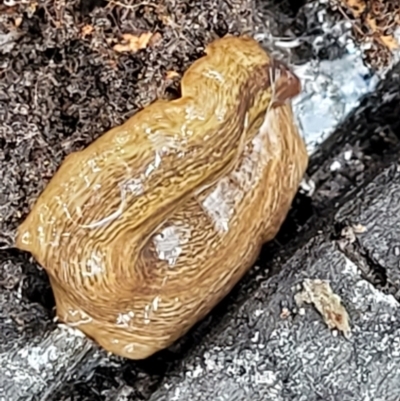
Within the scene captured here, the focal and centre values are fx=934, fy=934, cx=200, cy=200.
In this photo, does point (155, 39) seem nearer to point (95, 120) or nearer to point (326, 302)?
point (95, 120)

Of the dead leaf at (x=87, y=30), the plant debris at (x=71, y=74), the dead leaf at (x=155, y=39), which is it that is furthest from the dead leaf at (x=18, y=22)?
the dead leaf at (x=155, y=39)

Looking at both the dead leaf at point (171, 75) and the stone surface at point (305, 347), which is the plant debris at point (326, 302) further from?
the dead leaf at point (171, 75)

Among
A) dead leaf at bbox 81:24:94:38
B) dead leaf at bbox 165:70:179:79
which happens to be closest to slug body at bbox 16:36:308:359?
dead leaf at bbox 165:70:179:79

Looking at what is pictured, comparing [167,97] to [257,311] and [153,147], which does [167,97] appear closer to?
[153,147]

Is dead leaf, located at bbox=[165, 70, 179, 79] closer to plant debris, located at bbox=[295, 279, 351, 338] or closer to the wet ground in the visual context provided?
the wet ground

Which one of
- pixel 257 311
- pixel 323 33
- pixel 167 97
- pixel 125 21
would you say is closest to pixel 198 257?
pixel 257 311

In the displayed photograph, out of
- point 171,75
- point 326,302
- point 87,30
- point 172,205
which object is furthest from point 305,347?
point 87,30
